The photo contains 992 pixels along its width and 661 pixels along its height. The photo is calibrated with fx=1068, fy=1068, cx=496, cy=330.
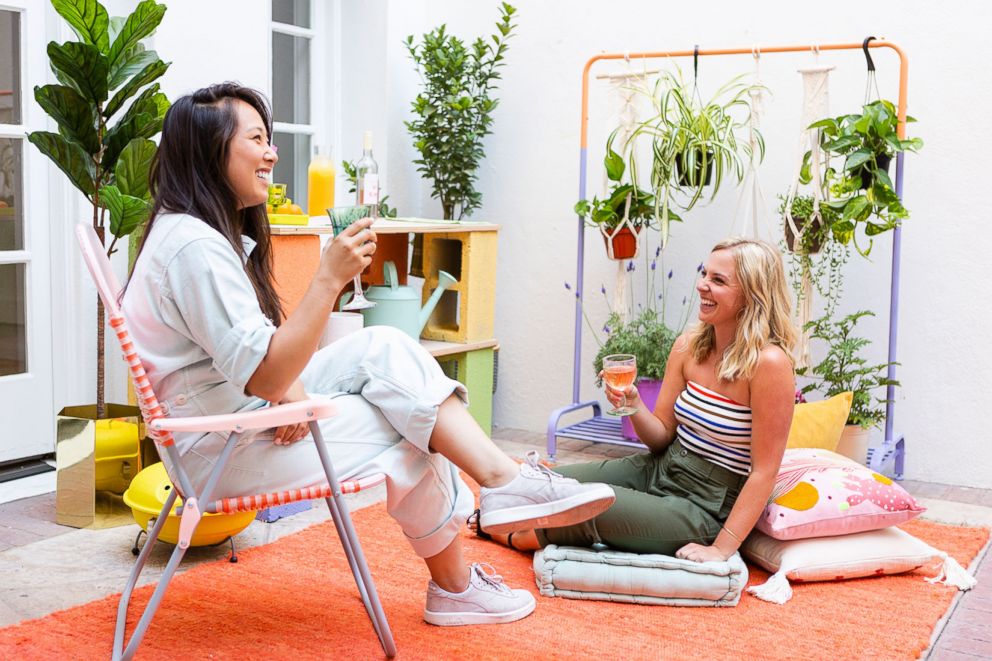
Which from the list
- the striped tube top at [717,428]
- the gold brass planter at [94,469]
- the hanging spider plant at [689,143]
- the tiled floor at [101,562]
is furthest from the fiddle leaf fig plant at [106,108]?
the hanging spider plant at [689,143]

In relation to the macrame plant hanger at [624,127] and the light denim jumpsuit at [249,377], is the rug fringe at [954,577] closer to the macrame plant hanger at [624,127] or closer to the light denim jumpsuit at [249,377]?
the light denim jumpsuit at [249,377]

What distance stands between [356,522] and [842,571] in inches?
51.7

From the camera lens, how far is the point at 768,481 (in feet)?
8.16

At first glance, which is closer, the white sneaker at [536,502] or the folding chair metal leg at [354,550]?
the folding chair metal leg at [354,550]

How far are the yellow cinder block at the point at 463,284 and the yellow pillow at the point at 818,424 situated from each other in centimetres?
137

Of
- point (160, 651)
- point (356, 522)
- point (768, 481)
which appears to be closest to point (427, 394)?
point (160, 651)

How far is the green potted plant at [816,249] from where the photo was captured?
3453 mm

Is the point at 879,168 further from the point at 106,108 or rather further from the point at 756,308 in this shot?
the point at 106,108

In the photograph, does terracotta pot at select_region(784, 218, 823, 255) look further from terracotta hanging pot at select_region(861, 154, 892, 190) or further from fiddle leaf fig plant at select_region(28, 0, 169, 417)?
fiddle leaf fig plant at select_region(28, 0, 169, 417)

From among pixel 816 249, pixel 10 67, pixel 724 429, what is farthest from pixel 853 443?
pixel 10 67

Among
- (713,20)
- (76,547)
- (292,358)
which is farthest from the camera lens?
(713,20)

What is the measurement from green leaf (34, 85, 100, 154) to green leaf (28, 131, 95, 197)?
0.11 feet

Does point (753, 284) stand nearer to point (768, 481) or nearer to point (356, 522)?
point (768, 481)

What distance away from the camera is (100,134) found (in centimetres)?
294
